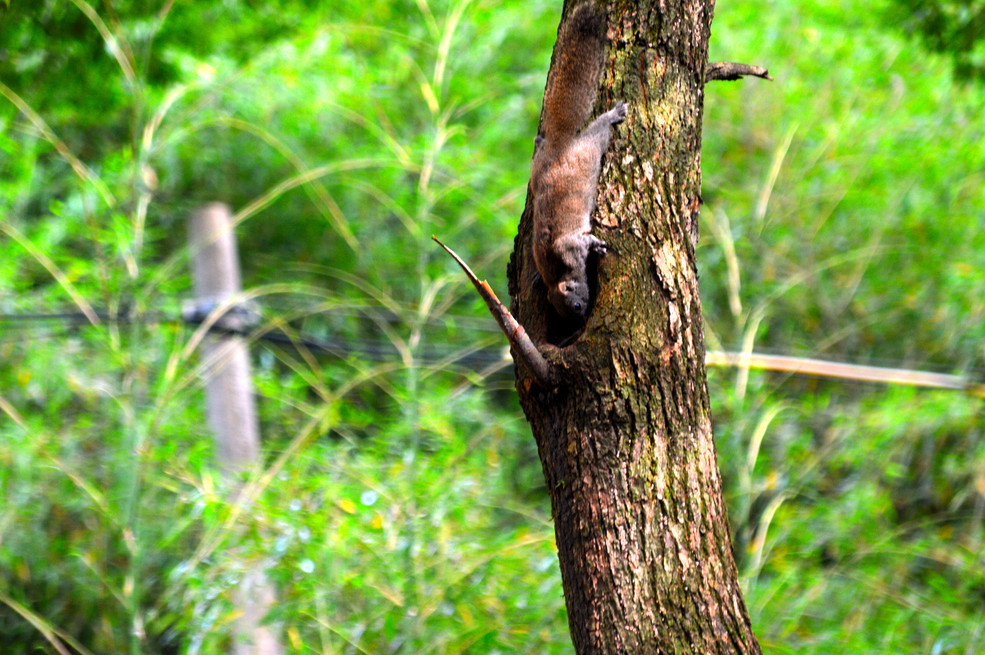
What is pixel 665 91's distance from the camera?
1256 millimetres

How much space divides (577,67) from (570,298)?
1.16 feet

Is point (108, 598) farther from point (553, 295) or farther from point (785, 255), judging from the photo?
point (785, 255)

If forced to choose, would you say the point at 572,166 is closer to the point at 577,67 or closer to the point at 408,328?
the point at 577,67

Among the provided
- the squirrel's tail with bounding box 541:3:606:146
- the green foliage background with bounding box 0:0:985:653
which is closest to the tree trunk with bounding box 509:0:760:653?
the squirrel's tail with bounding box 541:3:606:146

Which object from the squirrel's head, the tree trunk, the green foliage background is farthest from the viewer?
the green foliage background

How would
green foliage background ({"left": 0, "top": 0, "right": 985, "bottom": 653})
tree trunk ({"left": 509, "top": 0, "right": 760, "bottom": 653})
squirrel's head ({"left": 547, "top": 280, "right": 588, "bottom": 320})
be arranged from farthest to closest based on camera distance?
green foliage background ({"left": 0, "top": 0, "right": 985, "bottom": 653}), squirrel's head ({"left": 547, "top": 280, "right": 588, "bottom": 320}), tree trunk ({"left": 509, "top": 0, "right": 760, "bottom": 653})

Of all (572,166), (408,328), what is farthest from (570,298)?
(408,328)

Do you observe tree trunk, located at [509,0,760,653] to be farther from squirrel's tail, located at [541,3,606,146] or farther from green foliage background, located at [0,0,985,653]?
green foliage background, located at [0,0,985,653]

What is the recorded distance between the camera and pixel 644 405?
115cm

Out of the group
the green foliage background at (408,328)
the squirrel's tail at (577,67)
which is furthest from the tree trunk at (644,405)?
the green foliage background at (408,328)

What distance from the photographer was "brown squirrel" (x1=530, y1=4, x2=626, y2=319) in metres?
1.26

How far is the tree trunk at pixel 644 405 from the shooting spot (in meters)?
1.10

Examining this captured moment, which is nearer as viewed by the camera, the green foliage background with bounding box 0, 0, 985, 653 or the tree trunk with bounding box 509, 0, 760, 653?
the tree trunk with bounding box 509, 0, 760, 653

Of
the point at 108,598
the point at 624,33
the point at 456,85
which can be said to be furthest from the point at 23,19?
the point at 624,33
